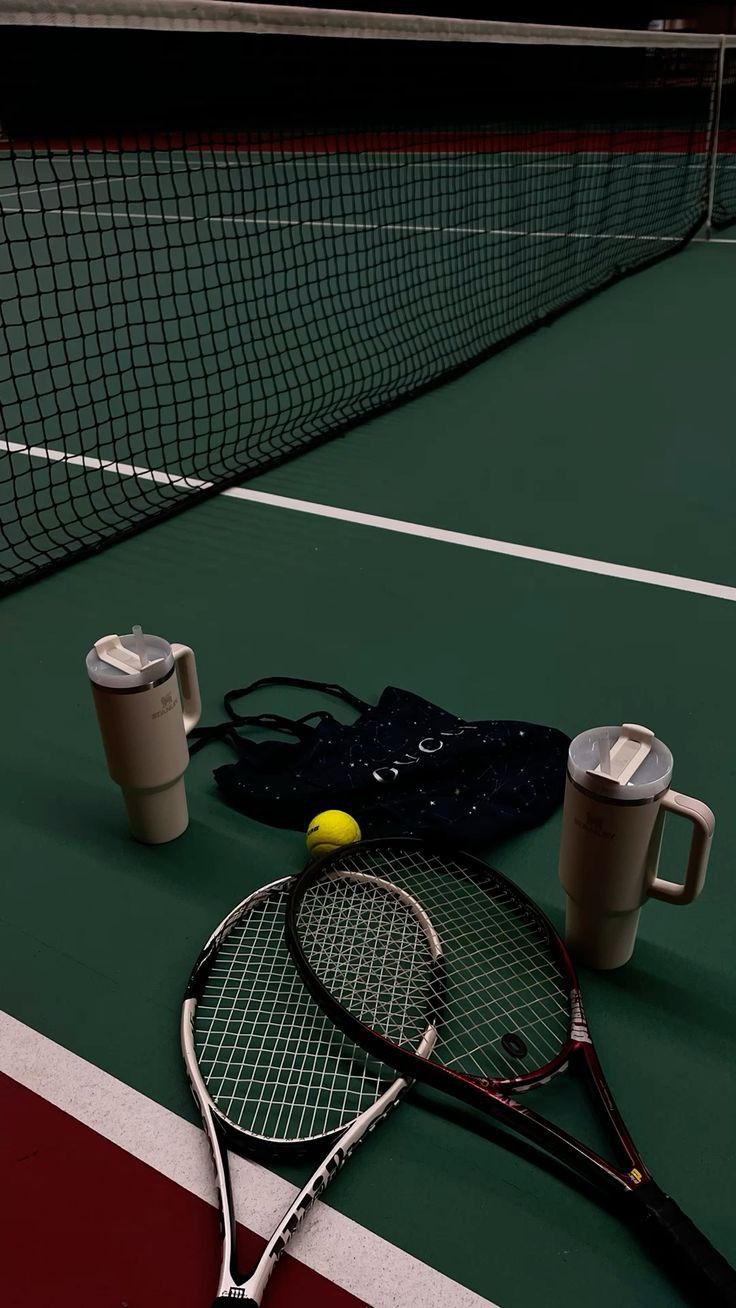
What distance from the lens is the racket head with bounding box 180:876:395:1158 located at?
4.81 feet

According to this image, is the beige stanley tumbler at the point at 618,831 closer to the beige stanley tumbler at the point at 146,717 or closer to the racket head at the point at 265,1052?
the racket head at the point at 265,1052

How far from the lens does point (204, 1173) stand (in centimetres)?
144

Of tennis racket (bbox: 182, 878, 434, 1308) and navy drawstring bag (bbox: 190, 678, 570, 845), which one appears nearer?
tennis racket (bbox: 182, 878, 434, 1308)

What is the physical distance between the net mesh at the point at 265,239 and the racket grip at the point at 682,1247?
2.34 m

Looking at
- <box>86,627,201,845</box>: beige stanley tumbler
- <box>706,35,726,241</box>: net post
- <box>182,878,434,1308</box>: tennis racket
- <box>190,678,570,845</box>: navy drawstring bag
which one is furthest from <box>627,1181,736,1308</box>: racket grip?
<box>706,35,726,241</box>: net post

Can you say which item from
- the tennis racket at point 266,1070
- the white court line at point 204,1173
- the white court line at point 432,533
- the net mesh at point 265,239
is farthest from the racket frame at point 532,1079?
the net mesh at point 265,239

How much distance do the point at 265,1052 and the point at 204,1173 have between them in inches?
7.7

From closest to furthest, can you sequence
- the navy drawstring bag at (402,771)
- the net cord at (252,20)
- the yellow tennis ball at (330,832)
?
1. the yellow tennis ball at (330,832)
2. the navy drawstring bag at (402,771)
3. the net cord at (252,20)

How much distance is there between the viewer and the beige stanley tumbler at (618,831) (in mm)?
1520

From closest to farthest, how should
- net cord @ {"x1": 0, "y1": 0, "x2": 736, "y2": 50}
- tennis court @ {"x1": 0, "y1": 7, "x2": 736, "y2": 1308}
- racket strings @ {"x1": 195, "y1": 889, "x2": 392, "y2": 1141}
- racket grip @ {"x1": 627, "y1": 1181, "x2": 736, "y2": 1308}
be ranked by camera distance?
racket grip @ {"x1": 627, "y1": 1181, "x2": 736, "y2": 1308} < tennis court @ {"x1": 0, "y1": 7, "x2": 736, "y2": 1308} < racket strings @ {"x1": 195, "y1": 889, "x2": 392, "y2": 1141} < net cord @ {"x1": 0, "y1": 0, "x2": 736, "y2": 50}

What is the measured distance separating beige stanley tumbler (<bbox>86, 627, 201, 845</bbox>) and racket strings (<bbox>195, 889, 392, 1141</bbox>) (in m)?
0.32

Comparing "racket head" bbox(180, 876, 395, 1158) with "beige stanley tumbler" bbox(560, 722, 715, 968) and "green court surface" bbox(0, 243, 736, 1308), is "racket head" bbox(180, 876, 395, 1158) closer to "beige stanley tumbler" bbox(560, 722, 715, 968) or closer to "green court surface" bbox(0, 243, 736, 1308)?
"green court surface" bbox(0, 243, 736, 1308)

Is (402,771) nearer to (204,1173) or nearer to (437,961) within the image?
(437,961)

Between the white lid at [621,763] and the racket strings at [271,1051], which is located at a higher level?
the white lid at [621,763]
